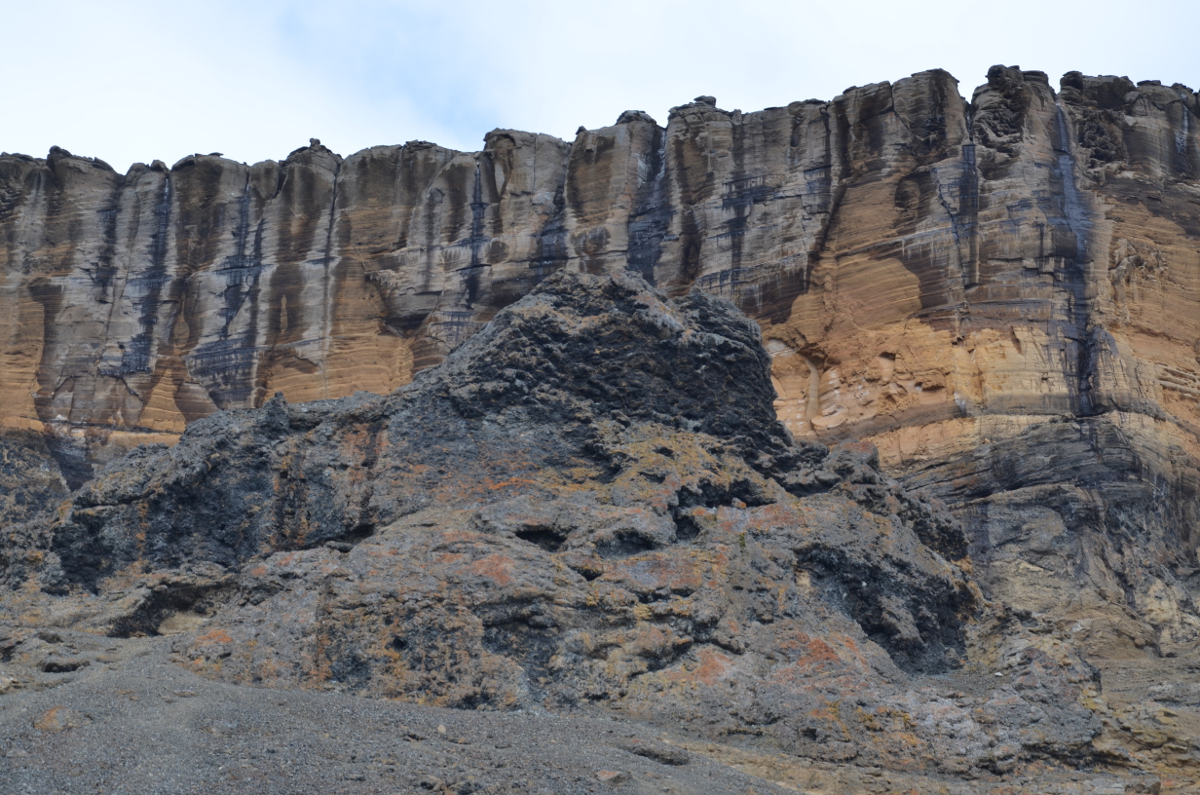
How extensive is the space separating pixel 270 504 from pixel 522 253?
1917 centimetres

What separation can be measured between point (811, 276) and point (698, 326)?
14.4 metres

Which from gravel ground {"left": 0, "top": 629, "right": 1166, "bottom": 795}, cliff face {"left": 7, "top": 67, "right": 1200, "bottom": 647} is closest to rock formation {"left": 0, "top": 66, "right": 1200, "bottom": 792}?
cliff face {"left": 7, "top": 67, "right": 1200, "bottom": 647}

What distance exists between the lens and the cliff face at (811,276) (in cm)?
2667

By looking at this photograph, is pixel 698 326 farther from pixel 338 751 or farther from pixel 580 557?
pixel 338 751

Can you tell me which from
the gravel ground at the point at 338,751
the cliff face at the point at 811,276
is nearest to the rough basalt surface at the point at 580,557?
the gravel ground at the point at 338,751

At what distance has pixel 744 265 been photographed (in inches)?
1277

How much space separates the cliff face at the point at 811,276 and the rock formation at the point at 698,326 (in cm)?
8

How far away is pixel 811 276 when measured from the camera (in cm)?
3197

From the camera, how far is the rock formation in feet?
53.1

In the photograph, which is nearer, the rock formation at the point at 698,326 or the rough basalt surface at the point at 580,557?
the rough basalt surface at the point at 580,557

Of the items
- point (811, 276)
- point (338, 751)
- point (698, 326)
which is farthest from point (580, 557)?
point (811, 276)

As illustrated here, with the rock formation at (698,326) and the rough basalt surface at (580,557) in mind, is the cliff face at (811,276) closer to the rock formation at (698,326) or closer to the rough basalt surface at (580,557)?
the rock formation at (698,326)

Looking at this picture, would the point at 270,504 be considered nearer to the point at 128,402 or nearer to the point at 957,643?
the point at 957,643

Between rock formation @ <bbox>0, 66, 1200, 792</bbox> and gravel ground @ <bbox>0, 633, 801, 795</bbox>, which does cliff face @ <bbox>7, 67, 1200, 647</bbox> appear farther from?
gravel ground @ <bbox>0, 633, 801, 795</bbox>
